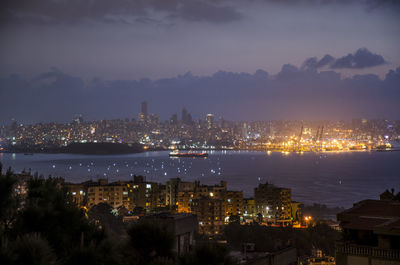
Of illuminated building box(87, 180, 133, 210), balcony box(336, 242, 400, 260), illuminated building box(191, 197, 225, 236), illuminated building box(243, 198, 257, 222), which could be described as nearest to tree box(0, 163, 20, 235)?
balcony box(336, 242, 400, 260)

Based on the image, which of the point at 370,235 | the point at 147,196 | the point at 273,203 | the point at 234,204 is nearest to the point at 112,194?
the point at 147,196

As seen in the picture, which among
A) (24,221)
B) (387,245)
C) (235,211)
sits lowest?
(235,211)

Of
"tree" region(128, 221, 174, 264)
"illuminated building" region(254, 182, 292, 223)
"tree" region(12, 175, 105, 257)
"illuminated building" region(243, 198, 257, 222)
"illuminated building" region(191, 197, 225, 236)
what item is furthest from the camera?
"illuminated building" region(243, 198, 257, 222)

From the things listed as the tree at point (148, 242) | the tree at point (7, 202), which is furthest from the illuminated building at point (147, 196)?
the tree at point (148, 242)

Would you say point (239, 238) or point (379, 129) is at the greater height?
point (379, 129)

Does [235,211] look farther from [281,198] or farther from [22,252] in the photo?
[22,252]

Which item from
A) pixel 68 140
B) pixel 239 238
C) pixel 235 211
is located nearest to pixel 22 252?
pixel 239 238

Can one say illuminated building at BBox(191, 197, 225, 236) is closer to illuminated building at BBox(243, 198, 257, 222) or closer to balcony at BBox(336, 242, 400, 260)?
illuminated building at BBox(243, 198, 257, 222)
